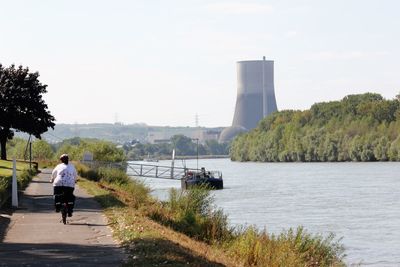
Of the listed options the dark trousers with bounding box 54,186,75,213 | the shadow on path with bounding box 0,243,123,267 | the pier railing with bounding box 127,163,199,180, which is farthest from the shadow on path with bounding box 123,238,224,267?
the pier railing with bounding box 127,163,199,180

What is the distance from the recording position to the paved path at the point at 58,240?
18469 mm

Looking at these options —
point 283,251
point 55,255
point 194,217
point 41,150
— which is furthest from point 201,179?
point 55,255

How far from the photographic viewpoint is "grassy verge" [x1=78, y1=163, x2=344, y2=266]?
19359 millimetres

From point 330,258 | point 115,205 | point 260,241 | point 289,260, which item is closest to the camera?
point 289,260

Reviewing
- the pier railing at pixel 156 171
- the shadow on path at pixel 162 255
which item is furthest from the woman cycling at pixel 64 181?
the pier railing at pixel 156 171

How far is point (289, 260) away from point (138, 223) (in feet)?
16.3

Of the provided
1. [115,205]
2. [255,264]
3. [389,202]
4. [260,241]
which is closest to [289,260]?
[255,264]

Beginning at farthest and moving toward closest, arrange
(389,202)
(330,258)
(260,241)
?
(389,202), (330,258), (260,241)

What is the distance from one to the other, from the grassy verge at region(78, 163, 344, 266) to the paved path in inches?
18.6

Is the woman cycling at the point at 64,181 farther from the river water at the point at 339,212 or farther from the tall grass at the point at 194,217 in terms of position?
the river water at the point at 339,212

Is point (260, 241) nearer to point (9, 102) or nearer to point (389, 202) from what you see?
point (9, 102)

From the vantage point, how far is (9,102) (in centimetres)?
6238

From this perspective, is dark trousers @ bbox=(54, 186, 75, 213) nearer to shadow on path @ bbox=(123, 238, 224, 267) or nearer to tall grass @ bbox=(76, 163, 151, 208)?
shadow on path @ bbox=(123, 238, 224, 267)

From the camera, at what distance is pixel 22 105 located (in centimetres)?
6384
